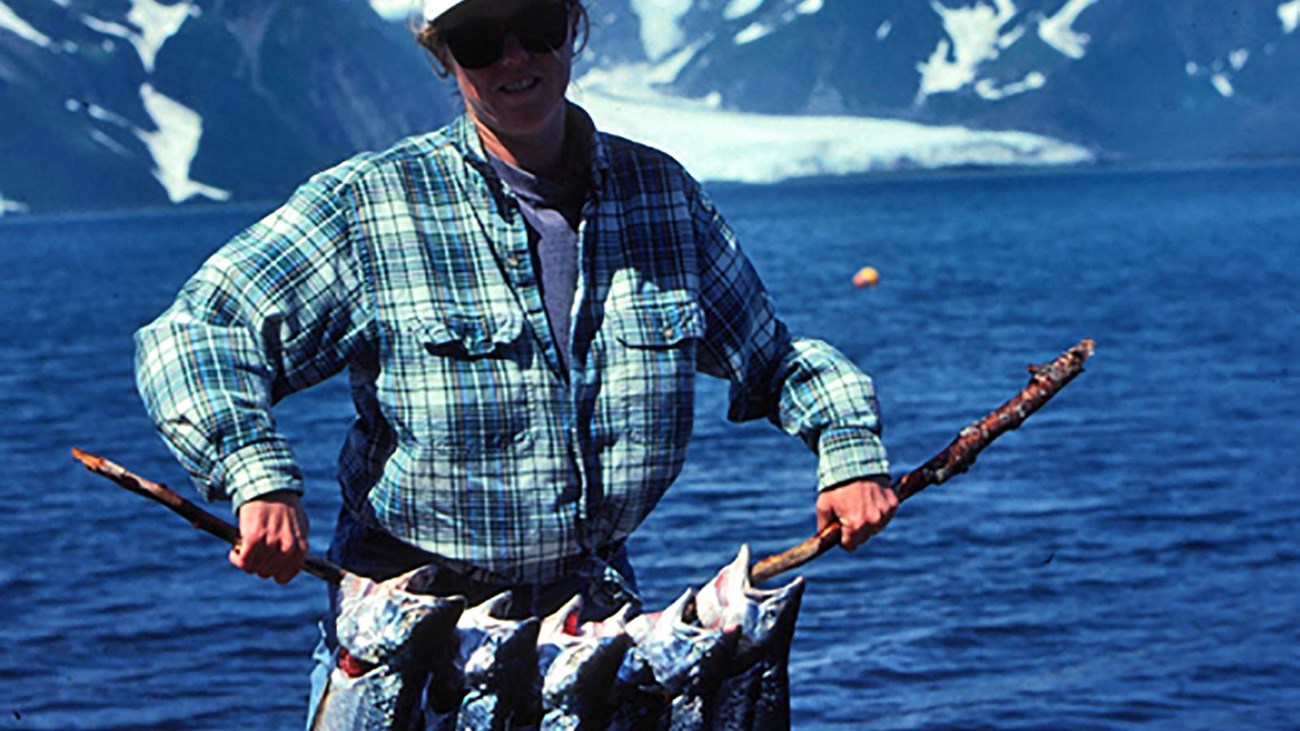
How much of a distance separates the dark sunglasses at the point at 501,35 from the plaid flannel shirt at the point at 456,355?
0.58 ft

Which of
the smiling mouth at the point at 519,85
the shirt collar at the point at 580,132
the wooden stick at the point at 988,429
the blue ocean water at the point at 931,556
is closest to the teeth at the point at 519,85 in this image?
the smiling mouth at the point at 519,85

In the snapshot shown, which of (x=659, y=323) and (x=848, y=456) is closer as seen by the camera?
(x=659, y=323)

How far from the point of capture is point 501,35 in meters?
3.90

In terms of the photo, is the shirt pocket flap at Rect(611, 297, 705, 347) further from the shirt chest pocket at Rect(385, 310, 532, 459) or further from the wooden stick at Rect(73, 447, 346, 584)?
the wooden stick at Rect(73, 447, 346, 584)

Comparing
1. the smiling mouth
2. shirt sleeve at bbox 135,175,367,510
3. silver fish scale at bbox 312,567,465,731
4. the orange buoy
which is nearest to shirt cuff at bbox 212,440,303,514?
shirt sleeve at bbox 135,175,367,510

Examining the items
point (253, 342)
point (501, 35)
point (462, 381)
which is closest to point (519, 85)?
point (501, 35)

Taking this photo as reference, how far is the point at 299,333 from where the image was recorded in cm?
383

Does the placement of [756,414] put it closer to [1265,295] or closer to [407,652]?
[407,652]

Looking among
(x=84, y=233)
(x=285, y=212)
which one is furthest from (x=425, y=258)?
(x=84, y=233)

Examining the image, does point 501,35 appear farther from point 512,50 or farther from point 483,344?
point 483,344

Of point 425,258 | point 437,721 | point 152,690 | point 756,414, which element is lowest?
point 152,690

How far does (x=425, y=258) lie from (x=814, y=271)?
70.8 m

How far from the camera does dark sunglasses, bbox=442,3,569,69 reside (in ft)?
12.8

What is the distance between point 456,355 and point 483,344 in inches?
2.4
